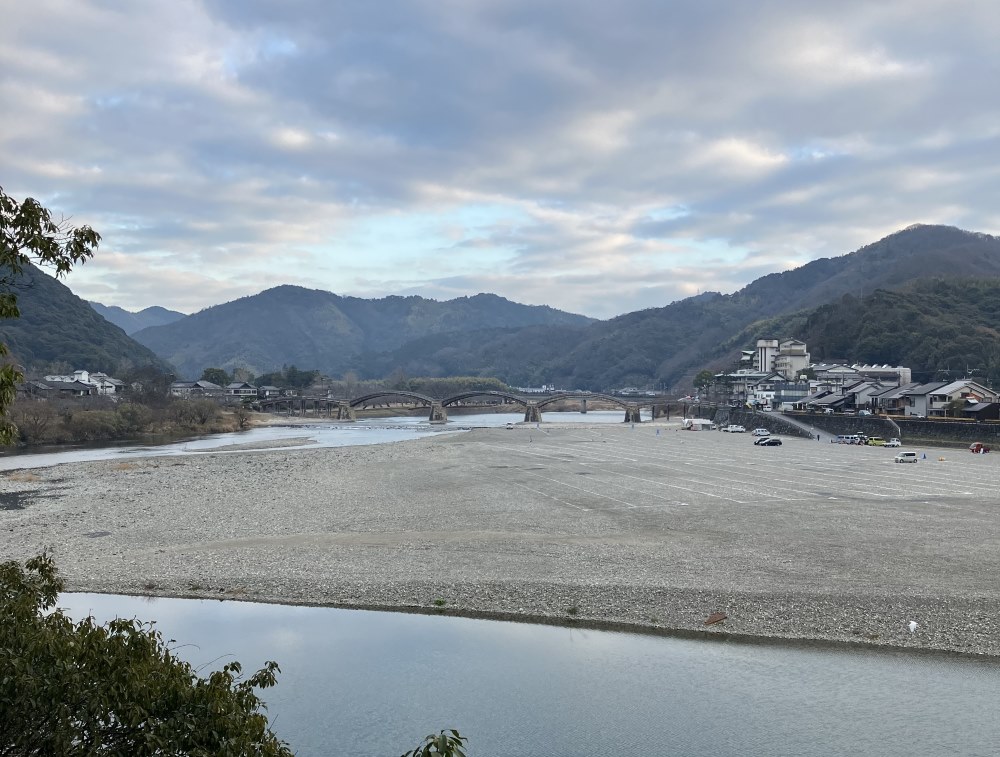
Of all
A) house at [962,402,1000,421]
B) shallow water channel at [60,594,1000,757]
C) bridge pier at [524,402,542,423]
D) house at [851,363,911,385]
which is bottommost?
bridge pier at [524,402,542,423]

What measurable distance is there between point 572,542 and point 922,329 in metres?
84.5

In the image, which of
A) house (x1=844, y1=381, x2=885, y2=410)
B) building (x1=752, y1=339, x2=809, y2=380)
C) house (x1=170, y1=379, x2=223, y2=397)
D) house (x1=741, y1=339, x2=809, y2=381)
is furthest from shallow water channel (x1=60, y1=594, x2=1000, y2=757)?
house (x1=170, y1=379, x2=223, y2=397)

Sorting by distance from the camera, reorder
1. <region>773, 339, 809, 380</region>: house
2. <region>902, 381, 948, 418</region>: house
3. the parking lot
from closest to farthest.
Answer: the parking lot
<region>902, 381, 948, 418</region>: house
<region>773, 339, 809, 380</region>: house

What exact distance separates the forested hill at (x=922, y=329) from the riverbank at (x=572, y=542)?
52918mm

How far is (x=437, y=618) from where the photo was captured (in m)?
13.2

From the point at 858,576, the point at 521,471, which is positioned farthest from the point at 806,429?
the point at 858,576

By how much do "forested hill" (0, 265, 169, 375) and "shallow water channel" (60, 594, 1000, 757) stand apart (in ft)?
324

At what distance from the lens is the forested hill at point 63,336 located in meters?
105

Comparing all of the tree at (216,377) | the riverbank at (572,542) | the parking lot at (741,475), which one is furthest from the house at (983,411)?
the tree at (216,377)

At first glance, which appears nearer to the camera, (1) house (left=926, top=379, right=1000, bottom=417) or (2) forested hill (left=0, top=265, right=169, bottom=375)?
(1) house (left=926, top=379, right=1000, bottom=417)

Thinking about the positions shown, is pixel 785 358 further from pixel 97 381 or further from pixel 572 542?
pixel 97 381

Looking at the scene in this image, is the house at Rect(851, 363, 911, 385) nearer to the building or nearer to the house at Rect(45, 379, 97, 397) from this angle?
the building

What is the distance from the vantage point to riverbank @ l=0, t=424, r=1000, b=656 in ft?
42.7

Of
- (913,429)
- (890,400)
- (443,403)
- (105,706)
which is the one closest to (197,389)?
(443,403)
